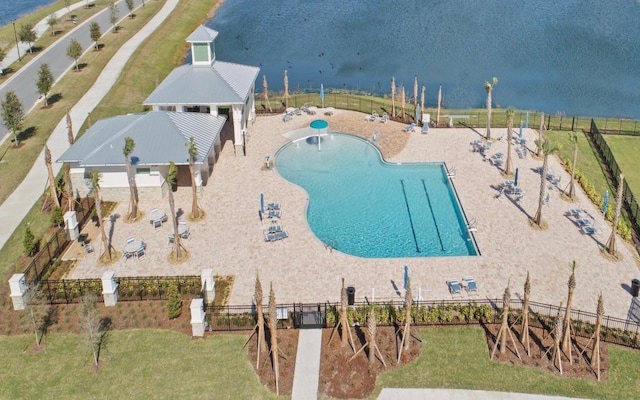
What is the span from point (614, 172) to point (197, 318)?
32.7m

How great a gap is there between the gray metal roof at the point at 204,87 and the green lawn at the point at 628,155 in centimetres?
2935

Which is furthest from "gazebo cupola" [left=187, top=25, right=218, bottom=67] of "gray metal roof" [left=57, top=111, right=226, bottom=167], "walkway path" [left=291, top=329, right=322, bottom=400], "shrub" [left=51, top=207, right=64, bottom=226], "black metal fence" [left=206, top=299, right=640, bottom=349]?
"walkway path" [left=291, top=329, right=322, bottom=400]

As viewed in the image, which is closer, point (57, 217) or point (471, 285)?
point (471, 285)

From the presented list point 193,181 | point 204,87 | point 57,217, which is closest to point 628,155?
point 193,181

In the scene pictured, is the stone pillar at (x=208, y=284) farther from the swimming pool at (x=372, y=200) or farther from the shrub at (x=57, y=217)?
the shrub at (x=57, y=217)

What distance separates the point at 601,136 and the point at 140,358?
40.1 meters

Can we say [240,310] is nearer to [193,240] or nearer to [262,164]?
[193,240]

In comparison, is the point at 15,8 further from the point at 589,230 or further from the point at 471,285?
the point at 589,230

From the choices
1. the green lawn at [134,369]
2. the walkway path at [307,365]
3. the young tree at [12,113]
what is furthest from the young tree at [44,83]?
the walkway path at [307,365]

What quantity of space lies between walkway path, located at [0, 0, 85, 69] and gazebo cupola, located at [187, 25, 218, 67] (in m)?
29.0

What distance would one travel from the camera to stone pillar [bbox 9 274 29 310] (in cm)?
3209

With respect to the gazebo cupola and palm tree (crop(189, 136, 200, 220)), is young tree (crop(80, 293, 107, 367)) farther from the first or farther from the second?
the gazebo cupola

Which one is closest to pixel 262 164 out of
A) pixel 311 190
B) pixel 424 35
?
pixel 311 190

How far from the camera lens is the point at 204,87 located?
50.2m
